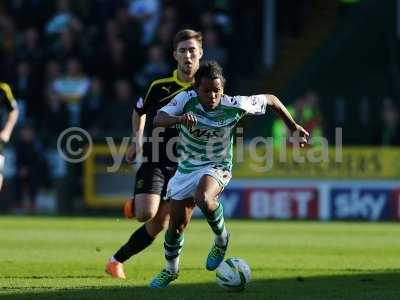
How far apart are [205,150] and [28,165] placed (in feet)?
45.7

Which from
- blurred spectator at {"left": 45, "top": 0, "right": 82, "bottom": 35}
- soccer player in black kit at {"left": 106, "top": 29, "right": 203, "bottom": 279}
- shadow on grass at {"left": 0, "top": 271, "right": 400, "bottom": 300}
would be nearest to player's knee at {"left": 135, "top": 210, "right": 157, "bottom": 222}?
soccer player in black kit at {"left": 106, "top": 29, "right": 203, "bottom": 279}

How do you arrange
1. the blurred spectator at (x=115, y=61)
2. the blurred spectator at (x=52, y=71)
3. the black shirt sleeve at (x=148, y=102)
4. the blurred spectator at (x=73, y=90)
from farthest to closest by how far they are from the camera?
the blurred spectator at (x=52, y=71)
the blurred spectator at (x=115, y=61)
the blurred spectator at (x=73, y=90)
the black shirt sleeve at (x=148, y=102)

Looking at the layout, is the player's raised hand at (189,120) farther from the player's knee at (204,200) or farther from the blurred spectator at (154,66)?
the blurred spectator at (154,66)

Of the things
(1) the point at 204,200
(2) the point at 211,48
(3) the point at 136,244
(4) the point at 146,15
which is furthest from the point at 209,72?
(4) the point at 146,15

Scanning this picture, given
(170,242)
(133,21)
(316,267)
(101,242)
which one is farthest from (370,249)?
(133,21)

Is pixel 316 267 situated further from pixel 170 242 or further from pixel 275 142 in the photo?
pixel 275 142

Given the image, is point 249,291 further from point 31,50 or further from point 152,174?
point 31,50

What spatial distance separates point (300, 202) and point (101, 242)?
7201 mm

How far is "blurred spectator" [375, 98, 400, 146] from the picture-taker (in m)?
22.4

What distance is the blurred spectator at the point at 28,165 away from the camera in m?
23.4

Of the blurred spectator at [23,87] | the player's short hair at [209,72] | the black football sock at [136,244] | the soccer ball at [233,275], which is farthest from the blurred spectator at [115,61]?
the soccer ball at [233,275]

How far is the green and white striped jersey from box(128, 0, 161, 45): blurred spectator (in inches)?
557

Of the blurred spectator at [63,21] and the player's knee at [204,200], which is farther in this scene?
the blurred spectator at [63,21]

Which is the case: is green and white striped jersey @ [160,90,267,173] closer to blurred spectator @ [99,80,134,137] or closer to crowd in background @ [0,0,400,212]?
crowd in background @ [0,0,400,212]
